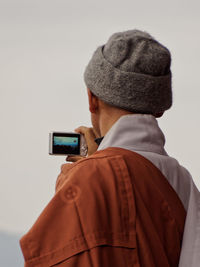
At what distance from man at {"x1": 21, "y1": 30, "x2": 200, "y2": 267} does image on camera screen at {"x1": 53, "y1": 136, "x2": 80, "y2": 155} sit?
147mm

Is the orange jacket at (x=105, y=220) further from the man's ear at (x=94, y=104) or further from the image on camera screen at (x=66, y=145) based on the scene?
the image on camera screen at (x=66, y=145)

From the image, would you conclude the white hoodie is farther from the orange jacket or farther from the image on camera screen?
the image on camera screen

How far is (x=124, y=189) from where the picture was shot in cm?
96

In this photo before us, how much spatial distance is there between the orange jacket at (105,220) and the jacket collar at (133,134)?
4 cm

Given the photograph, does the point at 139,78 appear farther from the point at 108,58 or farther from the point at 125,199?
the point at 125,199

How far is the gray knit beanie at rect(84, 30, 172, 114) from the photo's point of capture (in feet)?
3.44

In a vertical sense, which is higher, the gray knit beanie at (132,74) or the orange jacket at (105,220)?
the gray knit beanie at (132,74)

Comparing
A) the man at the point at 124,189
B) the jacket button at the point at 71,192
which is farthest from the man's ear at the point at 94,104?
the jacket button at the point at 71,192

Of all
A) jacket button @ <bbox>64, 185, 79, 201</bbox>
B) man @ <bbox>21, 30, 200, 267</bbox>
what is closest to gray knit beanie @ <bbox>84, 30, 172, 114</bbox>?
man @ <bbox>21, 30, 200, 267</bbox>

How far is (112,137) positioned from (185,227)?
178 mm

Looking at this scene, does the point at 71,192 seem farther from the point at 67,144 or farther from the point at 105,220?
the point at 67,144

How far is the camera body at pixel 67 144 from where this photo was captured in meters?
1.25

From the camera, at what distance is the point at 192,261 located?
1021 mm

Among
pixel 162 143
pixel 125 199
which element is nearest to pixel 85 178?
pixel 125 199
